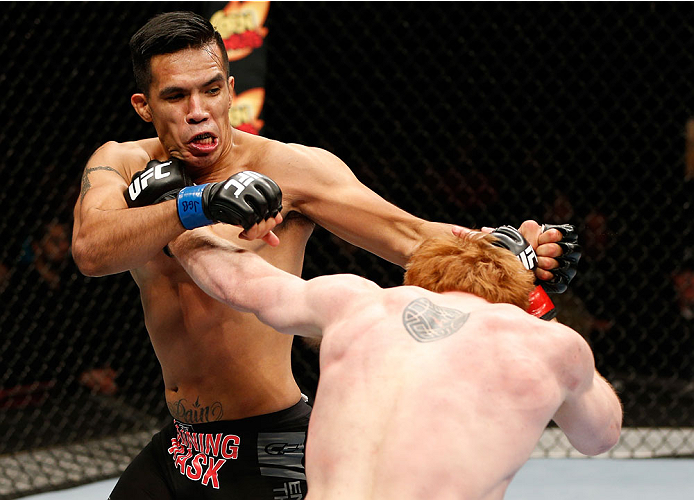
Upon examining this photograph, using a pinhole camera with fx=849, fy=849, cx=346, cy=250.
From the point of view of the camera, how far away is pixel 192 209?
147 cm

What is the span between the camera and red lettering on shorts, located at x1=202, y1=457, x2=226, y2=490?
1684mm

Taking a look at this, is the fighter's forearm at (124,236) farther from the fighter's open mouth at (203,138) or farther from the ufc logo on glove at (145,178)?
the fighter's open mouth at (203,138)

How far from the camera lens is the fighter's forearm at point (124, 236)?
1.50 metres

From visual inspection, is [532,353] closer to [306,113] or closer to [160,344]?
[160,344]

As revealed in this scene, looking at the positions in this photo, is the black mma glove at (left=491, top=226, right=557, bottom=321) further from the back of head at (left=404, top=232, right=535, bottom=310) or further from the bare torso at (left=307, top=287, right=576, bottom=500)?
the bare torso at (left=307, top=287, right=576, bottom=500)

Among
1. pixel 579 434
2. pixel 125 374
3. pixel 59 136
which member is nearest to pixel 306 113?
pixel 59 136

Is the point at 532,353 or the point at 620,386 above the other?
the point at 532,353

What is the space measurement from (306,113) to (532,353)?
11.7 feet

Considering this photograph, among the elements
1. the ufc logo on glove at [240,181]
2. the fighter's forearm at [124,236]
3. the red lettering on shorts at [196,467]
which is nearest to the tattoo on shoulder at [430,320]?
the ufc logo on glove at [240,181]

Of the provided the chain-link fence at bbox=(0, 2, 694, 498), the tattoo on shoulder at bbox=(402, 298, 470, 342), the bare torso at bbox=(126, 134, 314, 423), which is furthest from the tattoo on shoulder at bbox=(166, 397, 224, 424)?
the chain-link fence at bbox=(0, 2, 694, 498)

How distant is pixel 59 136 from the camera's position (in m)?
4.31

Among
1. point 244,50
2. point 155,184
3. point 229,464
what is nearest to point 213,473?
point 229,464

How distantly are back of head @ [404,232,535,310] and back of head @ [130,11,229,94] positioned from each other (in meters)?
0.74

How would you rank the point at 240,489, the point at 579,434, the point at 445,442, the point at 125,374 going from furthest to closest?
the point at 125,374
the point at 240,489
the point at 579,434
the point at 445,442
